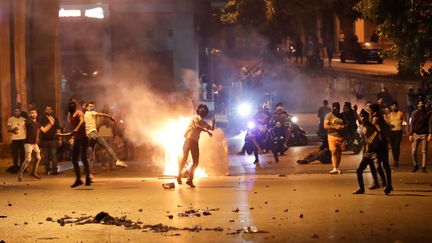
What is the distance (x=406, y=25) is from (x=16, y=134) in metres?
8.97

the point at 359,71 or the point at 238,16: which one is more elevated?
the point at 238,16

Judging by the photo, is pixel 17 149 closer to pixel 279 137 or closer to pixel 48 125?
pixel 48 125

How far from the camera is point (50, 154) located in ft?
56.9

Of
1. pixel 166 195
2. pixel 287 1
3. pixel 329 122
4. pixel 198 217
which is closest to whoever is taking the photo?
pixel 198 217

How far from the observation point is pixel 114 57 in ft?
117

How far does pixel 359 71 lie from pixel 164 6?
35.2ft

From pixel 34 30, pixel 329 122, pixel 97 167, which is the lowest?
pixel 97 167

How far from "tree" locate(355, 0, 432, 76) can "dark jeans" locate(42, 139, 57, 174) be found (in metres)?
7.57

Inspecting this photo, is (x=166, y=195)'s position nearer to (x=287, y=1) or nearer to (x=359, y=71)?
(x=287, y=1)

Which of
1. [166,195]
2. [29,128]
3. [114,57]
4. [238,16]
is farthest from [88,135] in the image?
[238,16]

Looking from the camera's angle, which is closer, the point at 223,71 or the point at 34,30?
the point at 34,30

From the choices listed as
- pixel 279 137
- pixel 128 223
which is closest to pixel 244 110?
pixel 279 137

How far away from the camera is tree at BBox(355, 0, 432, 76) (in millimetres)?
13375

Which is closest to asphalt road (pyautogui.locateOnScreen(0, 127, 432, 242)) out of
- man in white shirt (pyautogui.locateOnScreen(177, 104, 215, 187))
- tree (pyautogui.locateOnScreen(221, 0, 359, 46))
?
man in white shirt (pyautogui.locateOnScreen(177, 104, 215, 187))
